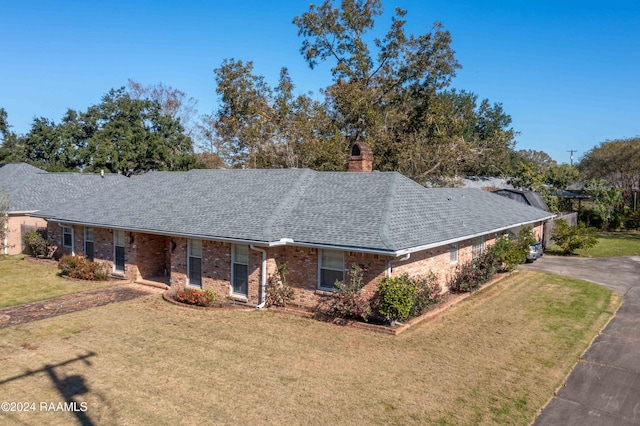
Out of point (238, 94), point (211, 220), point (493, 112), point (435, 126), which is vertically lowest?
point (211, 220)

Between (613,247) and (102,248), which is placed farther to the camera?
(613,247)

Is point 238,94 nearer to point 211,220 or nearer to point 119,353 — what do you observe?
point 211,220

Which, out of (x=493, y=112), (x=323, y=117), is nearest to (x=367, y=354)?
(x=323, y=117)

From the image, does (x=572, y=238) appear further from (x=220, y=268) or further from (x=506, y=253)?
(x=220, y=268)

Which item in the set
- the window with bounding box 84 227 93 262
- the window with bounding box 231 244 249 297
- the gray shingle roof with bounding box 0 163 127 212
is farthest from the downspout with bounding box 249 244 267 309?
the gray shingle roof with bounding box 0 163 127 212

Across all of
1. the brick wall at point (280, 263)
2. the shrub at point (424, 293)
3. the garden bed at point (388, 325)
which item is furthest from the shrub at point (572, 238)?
the shrub at point (424, 293)

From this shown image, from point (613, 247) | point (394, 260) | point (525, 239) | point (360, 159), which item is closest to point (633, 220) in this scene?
point (613, 247)
